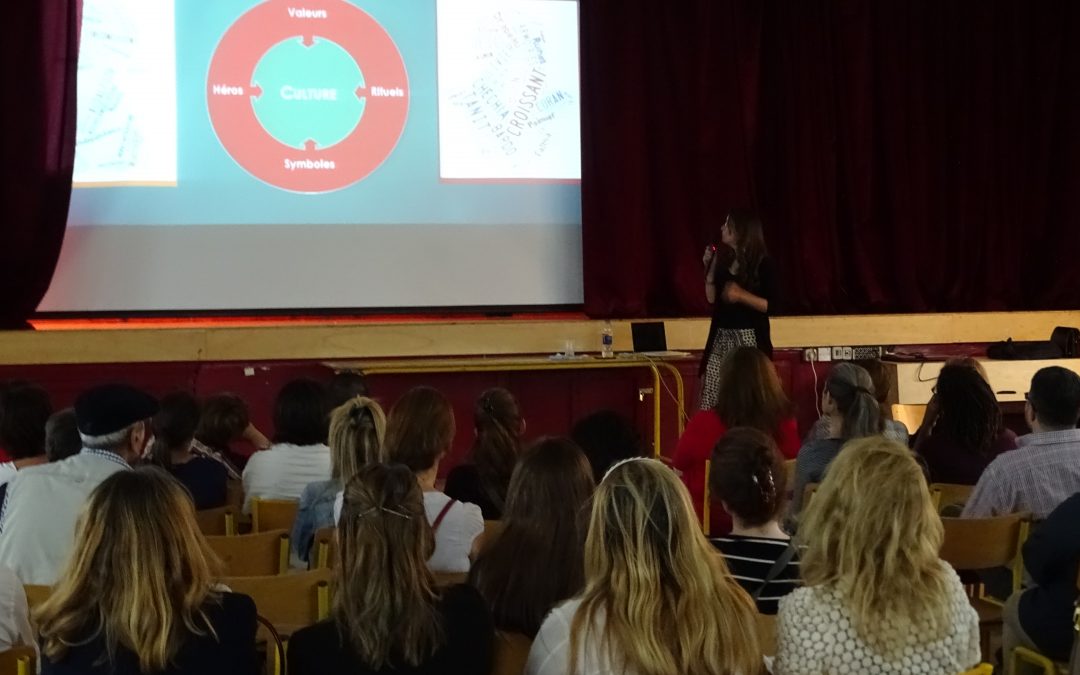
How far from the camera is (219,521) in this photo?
312cm

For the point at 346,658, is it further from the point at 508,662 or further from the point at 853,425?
the point at 853,425

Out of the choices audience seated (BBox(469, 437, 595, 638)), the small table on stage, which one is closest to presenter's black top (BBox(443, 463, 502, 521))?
audience seated (BBox(469, 437, 595, 638))

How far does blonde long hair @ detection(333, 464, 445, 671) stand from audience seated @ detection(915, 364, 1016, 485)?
224 cm

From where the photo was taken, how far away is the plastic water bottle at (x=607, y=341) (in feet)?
20.7

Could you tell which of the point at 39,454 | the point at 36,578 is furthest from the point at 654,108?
the point at 36,578

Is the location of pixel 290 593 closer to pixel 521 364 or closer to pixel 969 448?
pixel 969 448

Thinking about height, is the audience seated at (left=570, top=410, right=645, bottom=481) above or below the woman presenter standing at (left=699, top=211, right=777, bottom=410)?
below

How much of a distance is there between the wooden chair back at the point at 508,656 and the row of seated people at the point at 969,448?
1.99 ft

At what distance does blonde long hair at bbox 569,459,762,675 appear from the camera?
177 cm

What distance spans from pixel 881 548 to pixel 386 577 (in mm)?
892

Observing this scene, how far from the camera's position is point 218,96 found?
5.93 meters

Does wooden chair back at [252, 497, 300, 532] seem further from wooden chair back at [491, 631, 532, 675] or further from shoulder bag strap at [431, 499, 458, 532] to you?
wooden chair back at [491, 631, 532, 675]

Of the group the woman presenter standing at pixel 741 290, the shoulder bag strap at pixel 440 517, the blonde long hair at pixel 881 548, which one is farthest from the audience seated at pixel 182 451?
the woman presenter standing at pixel 741 290

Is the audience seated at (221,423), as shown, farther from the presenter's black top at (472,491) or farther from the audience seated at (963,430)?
the audience seated at (963,430)
